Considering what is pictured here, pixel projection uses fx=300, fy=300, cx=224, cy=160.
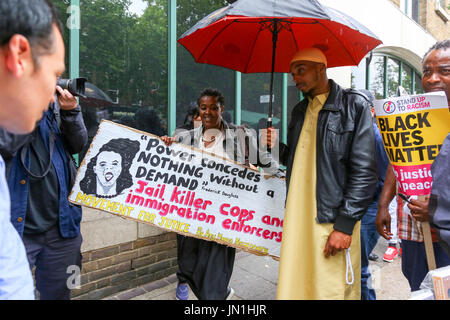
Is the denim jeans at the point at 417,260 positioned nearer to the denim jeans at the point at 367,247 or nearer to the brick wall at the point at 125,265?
the denim jeans at the point at 367,247

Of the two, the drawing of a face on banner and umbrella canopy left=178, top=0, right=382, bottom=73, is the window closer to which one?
the drawing of a face on banner

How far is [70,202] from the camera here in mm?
2189

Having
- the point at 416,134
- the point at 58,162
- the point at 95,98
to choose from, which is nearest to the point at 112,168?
the point at 58,162

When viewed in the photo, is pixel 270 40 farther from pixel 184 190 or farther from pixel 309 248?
pixel 309 248

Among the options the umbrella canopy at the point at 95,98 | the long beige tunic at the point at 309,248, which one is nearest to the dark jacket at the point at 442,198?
the long beige tunic at the point at 309,248

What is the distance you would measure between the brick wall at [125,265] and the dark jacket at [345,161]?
7.31 ft

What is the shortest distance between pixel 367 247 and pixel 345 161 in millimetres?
1110

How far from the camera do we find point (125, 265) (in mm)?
3350

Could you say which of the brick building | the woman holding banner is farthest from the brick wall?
the woman holding banner

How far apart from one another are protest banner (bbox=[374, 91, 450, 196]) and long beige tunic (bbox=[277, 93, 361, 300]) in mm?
513

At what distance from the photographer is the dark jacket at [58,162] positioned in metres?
1.79

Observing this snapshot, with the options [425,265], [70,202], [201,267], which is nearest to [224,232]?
[201,267]
